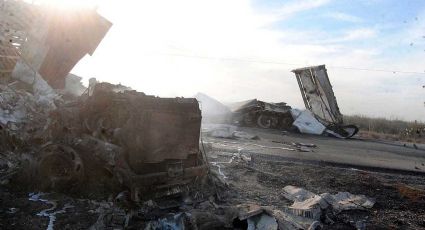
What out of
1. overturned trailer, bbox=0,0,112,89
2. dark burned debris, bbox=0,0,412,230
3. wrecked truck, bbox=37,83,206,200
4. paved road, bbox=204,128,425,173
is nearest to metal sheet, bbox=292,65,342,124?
paved road, bbox=204,128,425,173

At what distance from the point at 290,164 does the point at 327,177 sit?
4.76ft

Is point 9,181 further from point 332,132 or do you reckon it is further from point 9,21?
point 332,132

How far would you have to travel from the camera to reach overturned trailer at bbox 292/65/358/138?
70.6 ft

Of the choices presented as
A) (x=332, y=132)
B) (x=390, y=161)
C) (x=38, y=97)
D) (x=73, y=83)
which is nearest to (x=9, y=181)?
(x=38, y=97)

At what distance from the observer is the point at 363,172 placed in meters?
11.1

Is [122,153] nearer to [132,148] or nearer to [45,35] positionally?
[132,148]

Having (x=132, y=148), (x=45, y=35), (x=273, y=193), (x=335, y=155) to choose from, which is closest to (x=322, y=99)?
(x=335, y=155)

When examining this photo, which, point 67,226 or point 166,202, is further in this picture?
point 166,202

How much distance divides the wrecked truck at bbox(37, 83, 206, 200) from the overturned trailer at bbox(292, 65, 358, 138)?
15.8 meters

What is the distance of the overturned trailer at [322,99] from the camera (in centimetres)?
2152

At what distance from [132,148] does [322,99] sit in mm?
17039

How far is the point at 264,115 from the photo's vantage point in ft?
73.6

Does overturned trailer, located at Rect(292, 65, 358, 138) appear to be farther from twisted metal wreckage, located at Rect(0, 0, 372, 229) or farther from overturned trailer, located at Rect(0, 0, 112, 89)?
twisted metal wreckage, located at Rect(0, 0, 372, 229)

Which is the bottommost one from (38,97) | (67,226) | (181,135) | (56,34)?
(67,226)
